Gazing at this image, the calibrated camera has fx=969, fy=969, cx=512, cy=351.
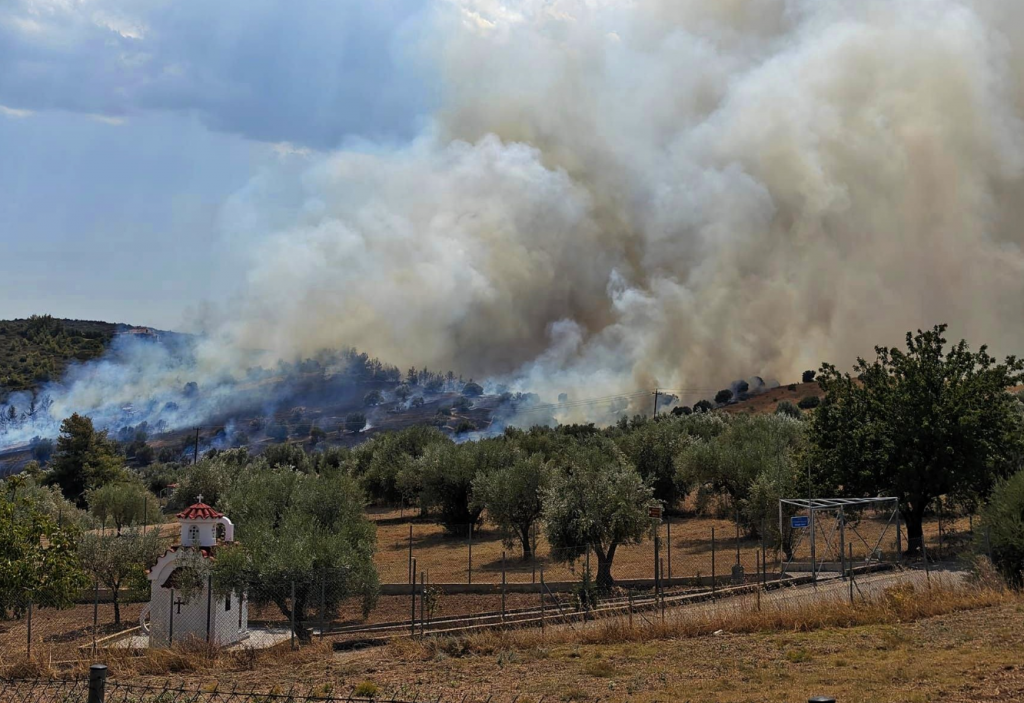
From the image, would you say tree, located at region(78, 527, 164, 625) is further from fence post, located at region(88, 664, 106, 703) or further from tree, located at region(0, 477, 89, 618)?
fence post, located at region(88, 664, 106, 703)

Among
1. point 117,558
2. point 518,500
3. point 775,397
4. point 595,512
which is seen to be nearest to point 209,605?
point 117,558

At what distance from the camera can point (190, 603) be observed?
26.3 metres

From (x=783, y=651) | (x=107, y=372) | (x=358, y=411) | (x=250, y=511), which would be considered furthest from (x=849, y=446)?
(x=107, y=372)

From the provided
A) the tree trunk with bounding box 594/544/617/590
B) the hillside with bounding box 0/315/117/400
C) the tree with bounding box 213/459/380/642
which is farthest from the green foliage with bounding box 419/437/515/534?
the hillside with bounding box 0/315/117/400

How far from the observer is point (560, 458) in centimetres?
6450

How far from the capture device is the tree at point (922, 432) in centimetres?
3362

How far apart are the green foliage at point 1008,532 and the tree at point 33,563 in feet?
68.7

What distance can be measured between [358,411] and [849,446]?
152394 mm

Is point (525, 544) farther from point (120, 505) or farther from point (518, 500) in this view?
point (120, 505)

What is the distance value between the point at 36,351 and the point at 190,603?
176 metres

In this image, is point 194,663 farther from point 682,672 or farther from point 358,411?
point 358,411

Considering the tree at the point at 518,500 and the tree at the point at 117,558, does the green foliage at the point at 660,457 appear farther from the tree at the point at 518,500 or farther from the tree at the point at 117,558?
the tree at the point at 117,558

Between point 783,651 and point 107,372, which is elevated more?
point 107,372

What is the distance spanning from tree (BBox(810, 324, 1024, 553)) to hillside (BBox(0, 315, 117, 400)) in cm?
15785
